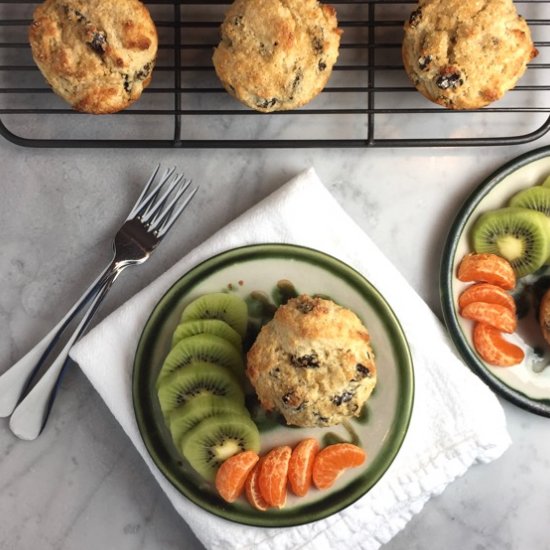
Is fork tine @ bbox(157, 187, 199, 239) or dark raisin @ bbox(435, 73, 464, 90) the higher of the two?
dark raisin @ bbox(435, 73, 464, 90)

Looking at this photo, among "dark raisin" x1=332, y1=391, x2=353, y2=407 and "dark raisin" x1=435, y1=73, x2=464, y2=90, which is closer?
"dark raisin" x1=332, y1=391, x2=353, y2=407

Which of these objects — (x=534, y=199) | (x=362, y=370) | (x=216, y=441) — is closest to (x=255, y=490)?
(x=216, y=441)

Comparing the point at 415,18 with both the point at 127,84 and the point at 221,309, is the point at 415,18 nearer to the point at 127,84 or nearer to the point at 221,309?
the point at 127,84

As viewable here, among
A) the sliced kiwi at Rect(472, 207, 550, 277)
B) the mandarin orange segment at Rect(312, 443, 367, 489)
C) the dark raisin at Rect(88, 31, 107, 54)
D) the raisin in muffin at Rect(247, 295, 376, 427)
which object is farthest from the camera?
the sliced kiwi at Rect(472, 207, 550, 277)

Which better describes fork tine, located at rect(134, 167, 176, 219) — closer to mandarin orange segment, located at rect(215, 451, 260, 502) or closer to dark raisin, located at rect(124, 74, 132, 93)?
dark raisin, located at rect(124, 74, 132, 93)

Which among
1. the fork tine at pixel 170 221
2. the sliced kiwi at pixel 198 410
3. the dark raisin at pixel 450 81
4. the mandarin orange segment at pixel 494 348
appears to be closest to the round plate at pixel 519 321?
the mandarin orange segment at pixel 494 348

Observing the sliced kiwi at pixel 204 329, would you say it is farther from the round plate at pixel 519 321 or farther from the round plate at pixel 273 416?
the round plate at pixel 519 321

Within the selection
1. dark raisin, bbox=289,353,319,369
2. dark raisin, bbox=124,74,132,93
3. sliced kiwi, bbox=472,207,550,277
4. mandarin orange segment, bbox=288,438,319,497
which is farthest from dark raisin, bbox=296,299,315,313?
dark raisin, bbox=124,74,132,93

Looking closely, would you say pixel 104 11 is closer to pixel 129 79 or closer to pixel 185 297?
pixel 129 79
